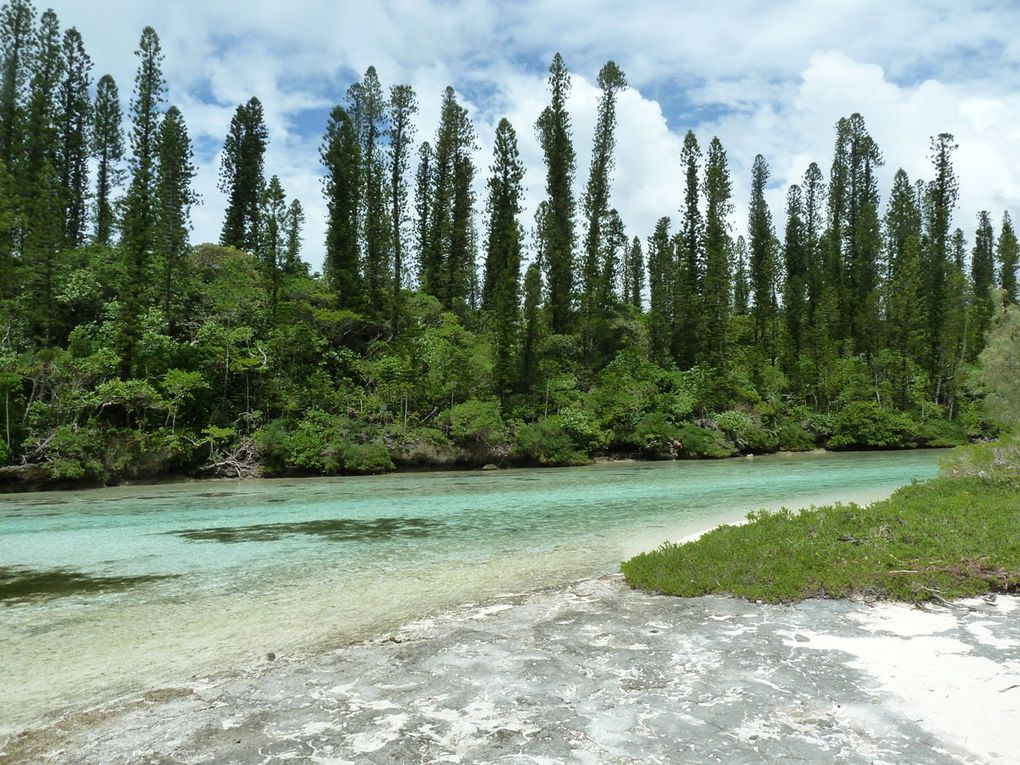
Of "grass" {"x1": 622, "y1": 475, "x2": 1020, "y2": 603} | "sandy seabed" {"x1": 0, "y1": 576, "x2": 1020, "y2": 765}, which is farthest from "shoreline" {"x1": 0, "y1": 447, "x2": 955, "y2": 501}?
"sandy seabed" {"x1": 0, "y1": 576, "x2": 1020, "y2": 765}

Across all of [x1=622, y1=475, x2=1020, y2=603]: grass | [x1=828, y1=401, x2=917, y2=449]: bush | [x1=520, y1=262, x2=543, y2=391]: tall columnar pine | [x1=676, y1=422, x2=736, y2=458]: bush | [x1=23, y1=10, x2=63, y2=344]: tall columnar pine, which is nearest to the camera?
[x1=622, y1=475, x2=1020, y2=603]: grass

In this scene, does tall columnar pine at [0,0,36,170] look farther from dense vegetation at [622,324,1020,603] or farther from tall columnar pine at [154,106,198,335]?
dense vegetation at [622,324,1020,603]

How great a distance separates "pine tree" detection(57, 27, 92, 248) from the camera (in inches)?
1604

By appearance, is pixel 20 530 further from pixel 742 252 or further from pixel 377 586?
pixel 742 252

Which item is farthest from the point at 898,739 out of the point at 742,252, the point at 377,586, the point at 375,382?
the point at 742,252

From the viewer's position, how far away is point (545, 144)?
45.8 meters

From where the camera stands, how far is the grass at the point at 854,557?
6.76 metres

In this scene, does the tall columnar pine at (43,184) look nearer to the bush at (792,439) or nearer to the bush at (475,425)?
the bush at (475,425)

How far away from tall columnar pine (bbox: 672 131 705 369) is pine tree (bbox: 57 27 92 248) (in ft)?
131

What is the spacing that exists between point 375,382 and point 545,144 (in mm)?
24028

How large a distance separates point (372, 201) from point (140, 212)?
13288 millimetres

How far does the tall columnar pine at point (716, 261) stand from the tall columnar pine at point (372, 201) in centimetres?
2178

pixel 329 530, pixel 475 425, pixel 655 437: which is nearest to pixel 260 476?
pixel 475 425

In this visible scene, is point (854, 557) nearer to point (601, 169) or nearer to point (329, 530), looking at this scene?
point (329, 530)
